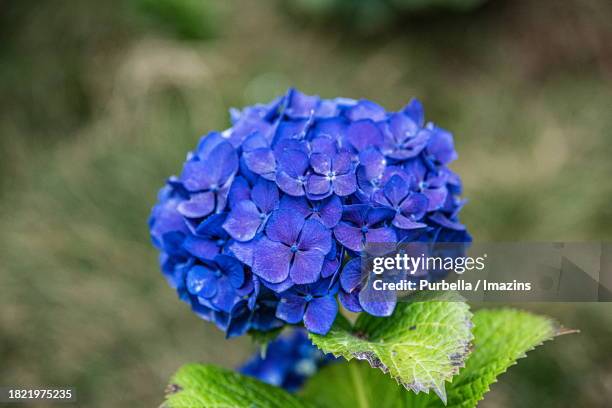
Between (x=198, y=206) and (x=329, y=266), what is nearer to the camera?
(x=329, y=266)

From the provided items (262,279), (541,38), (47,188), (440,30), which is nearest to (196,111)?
(47,188)

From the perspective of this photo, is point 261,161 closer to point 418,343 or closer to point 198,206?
point 198,206

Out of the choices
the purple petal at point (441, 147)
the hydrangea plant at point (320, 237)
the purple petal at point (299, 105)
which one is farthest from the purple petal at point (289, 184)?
the purple petal at point (441, 147)

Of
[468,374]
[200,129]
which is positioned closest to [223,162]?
[468,374]

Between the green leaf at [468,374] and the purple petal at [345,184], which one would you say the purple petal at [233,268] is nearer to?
the purple petal at [345,184]

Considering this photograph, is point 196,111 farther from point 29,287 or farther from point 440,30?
point 440,30

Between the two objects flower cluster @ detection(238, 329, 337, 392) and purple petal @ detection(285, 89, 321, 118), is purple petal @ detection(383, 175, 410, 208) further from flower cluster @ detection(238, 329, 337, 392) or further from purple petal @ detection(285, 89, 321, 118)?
flower cluster @ detection(238, 329, 337, 392)
